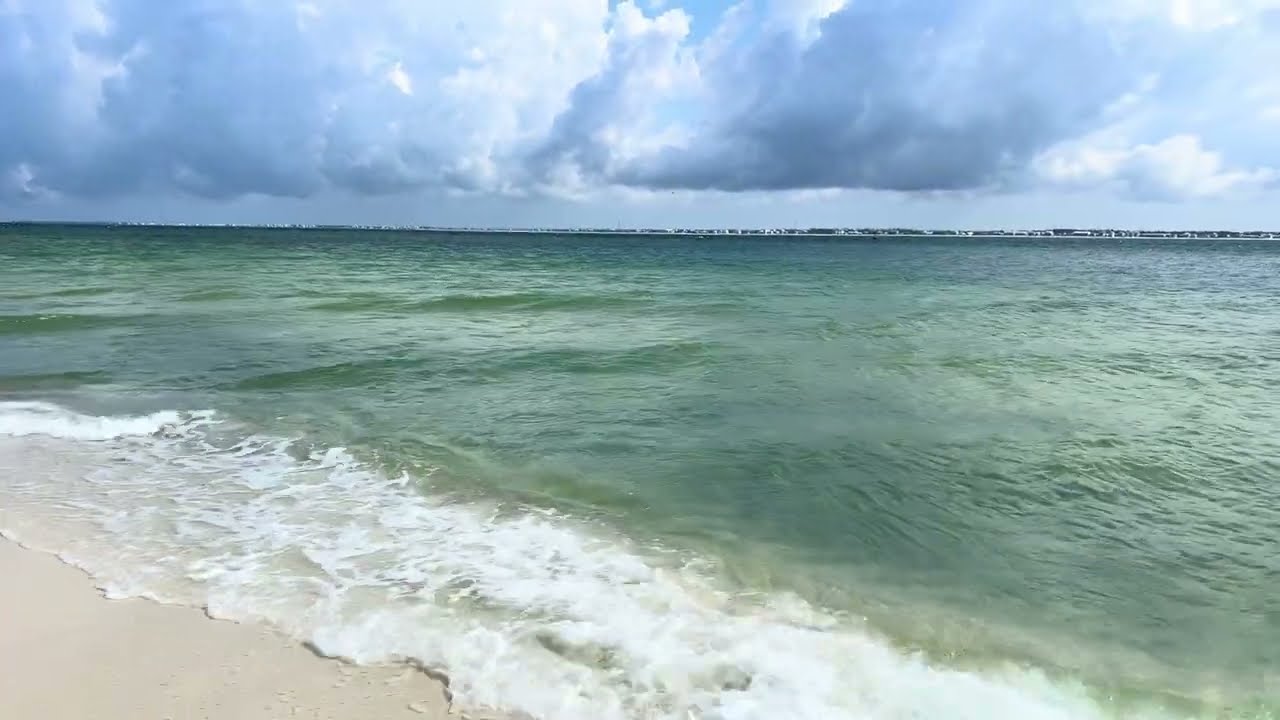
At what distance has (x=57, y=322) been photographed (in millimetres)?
21406

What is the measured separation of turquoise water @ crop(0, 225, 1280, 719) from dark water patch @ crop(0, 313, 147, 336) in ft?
5.81

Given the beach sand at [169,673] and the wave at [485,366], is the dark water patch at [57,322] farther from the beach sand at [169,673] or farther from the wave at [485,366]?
the beach sand at [169,673]

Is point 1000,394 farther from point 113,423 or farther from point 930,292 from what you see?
point 930,292

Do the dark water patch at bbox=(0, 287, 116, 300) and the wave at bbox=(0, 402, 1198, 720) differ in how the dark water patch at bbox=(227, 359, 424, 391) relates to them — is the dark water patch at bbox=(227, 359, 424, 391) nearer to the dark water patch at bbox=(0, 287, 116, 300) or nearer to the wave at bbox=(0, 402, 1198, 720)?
the wave at bbox=(0, 402, 1198, 720)

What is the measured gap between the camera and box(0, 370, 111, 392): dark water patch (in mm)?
13484

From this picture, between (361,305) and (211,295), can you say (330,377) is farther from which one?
(211,295)

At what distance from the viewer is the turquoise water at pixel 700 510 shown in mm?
5176

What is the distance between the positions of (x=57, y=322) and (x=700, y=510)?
861 inches

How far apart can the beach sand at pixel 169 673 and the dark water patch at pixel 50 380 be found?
9.76 m

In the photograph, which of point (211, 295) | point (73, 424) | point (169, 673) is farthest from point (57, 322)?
point (169, 673)

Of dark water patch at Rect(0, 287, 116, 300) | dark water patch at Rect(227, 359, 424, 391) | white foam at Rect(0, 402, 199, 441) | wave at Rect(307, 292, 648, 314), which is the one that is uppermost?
dark water patch at Rect(0, 287, 116, 300)

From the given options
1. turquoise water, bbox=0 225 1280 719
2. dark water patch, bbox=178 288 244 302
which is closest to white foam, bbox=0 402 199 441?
turquoise water, bbox=0 225 1280 719

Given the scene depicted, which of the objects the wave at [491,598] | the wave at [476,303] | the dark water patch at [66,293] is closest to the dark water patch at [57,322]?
the wave at [476,303]

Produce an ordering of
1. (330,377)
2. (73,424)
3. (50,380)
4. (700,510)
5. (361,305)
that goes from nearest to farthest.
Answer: (700,510) → (73,424) → (50,380) → (330,377) → (361,305)
